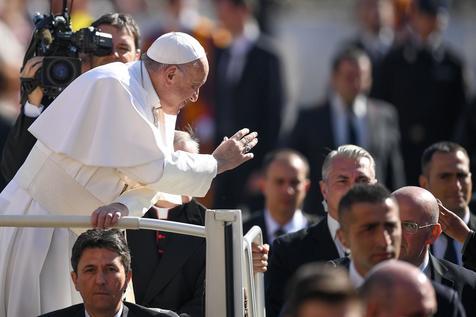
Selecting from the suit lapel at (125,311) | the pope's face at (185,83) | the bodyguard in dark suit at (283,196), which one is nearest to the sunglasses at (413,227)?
the pope's face at (185,83)

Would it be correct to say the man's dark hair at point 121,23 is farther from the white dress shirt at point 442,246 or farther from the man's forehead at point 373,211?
the man's forehead at point 373,211

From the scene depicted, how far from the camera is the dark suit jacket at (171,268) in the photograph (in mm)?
7848

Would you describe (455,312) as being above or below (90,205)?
below

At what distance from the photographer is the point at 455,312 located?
6328 mm

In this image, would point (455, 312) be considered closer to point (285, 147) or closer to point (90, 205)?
point (90, 205)

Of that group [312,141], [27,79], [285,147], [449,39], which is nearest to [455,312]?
[27,79]

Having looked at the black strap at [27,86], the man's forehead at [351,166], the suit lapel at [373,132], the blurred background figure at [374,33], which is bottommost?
the man's forehead at [351,166]

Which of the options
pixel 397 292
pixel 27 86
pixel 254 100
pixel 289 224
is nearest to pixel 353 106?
pixel 254 100

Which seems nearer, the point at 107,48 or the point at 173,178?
the point at 173,178

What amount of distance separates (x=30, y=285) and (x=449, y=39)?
10.7 m

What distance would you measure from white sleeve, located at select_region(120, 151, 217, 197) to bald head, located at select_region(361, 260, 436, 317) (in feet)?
5.03

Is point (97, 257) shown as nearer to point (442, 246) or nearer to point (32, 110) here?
point (32, 110)

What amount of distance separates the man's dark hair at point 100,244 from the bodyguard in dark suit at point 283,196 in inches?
119

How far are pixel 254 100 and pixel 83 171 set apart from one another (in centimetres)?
684
